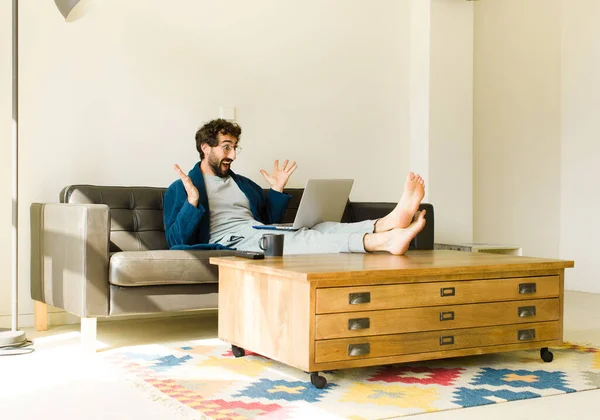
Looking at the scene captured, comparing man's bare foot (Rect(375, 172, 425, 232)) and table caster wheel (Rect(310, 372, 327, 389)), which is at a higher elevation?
man's bare foot (Rect(375, 172, 425, 232))

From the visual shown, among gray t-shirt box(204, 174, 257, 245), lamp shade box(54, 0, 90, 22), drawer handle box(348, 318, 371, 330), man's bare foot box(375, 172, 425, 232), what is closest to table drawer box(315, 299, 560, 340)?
drawer handle box(348, 318, 371, 330)

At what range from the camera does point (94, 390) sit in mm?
2770

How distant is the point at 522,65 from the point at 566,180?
3.21 feet

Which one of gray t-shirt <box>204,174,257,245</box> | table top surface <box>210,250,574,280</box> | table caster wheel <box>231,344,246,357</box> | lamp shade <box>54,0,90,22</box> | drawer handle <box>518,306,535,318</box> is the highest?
lamp shade <box>54,0,90,22</box>

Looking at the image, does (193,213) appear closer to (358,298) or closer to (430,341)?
(358,298)

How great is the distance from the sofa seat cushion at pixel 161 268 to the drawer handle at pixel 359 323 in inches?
42.0

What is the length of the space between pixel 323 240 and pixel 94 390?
135 centimetres

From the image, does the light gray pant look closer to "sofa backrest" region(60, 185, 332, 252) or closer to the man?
the man

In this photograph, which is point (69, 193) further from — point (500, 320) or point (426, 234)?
point (500, 320)

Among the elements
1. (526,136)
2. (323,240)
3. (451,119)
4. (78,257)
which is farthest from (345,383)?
(526,136)

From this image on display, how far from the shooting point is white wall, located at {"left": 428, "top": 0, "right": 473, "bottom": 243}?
17.8 feet

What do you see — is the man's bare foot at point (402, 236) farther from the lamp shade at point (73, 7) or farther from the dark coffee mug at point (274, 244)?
the lamp shade at point (73, 7)

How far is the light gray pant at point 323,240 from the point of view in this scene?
145 inches

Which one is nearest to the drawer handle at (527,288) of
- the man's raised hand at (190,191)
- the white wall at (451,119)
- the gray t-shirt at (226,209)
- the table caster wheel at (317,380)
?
the table caster wheel at (317,380)
